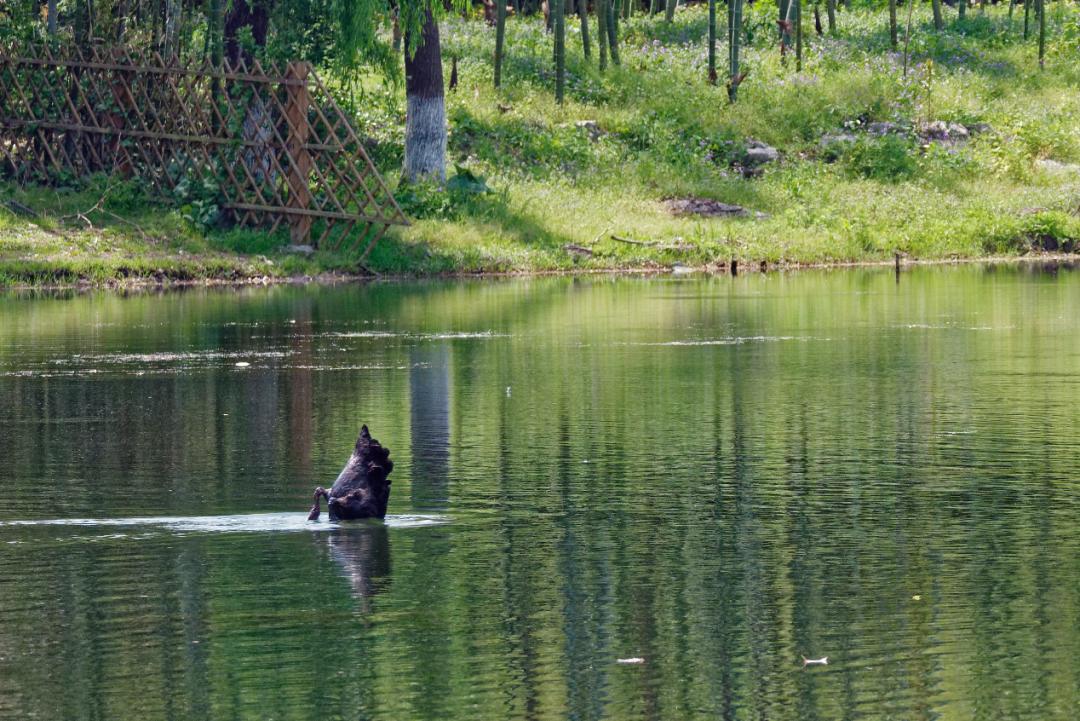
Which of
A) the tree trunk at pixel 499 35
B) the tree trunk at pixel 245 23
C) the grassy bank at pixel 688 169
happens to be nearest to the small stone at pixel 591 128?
the grassy bank at pixel 688 169

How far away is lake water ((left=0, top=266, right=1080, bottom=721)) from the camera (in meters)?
8.08

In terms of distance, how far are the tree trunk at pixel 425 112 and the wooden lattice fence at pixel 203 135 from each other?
1138mm

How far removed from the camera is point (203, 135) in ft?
119

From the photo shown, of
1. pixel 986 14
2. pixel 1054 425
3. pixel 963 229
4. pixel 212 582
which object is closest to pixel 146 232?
pixel 963 229

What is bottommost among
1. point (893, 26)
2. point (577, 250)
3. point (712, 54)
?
point (577, 250)

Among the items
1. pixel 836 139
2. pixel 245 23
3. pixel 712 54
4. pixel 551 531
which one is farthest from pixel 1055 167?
pixel 551 531

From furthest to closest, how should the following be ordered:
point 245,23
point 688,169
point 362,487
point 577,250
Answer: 1. point 688,169
2. point 577,250
3. point 245,23
4. point 362,487

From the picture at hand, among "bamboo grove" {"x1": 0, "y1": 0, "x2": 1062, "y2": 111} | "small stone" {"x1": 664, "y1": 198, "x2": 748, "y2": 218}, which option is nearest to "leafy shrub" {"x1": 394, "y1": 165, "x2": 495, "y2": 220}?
"bamboo grove" {"x1": 0, "y1": 0, "x2": 1062, "y2": 111}

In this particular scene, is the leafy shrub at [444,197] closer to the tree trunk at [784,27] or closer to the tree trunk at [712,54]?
the tree trunk at [712,54]

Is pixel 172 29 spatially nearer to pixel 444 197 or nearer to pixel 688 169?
pixel 444 197

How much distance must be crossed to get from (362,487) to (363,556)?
3.18 ft

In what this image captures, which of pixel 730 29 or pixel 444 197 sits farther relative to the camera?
pixel 730 29

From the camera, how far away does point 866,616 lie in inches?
358

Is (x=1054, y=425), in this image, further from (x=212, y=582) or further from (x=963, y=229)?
(x=963, y=229)
